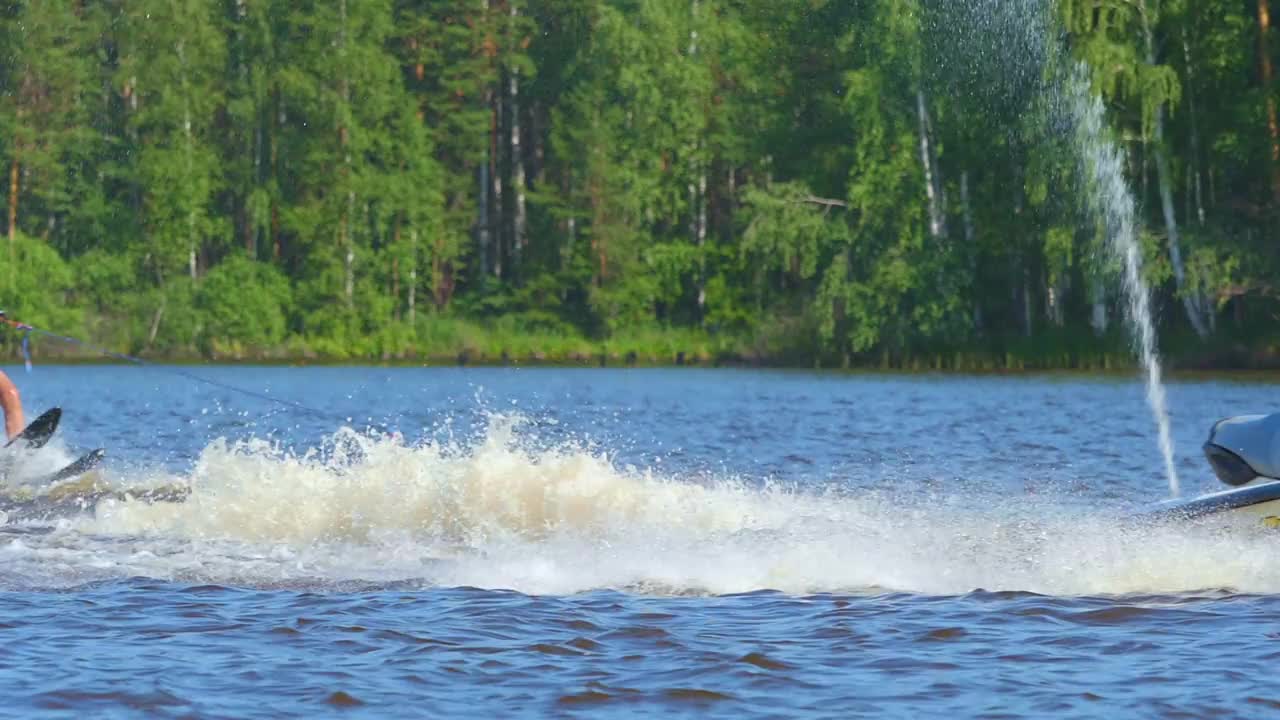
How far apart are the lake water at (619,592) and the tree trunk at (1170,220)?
24918mm

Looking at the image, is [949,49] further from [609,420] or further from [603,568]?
[603,568]

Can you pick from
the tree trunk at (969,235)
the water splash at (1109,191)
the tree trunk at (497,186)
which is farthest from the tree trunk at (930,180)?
the tree trunk at (497,186)

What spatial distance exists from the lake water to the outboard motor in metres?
0.43

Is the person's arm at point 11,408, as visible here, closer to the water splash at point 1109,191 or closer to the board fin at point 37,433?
the board fin at point 37,433

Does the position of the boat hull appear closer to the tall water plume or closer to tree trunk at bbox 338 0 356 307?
the tall water plume

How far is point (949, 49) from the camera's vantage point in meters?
51.3

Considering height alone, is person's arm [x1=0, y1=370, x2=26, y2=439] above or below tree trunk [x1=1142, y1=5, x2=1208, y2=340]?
below

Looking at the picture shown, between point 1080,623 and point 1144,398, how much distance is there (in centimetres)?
2664

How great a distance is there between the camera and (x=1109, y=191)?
49.0m

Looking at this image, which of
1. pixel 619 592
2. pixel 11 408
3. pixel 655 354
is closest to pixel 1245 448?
pixel 619 592

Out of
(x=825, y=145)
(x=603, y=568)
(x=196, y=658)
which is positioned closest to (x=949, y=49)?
(x=825, y=145)

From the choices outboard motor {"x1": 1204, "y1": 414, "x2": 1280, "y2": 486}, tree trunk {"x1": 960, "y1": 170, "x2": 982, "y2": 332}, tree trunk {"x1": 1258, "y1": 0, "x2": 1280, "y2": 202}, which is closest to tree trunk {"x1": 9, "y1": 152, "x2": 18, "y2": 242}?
tree trunk {"x1": 960, "y1": 170, "x2": 982, "y2": 332}

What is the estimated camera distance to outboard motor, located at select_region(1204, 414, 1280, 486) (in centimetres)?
1221

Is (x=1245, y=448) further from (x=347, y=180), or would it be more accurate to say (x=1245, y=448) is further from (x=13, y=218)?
(x=13, y=218)
